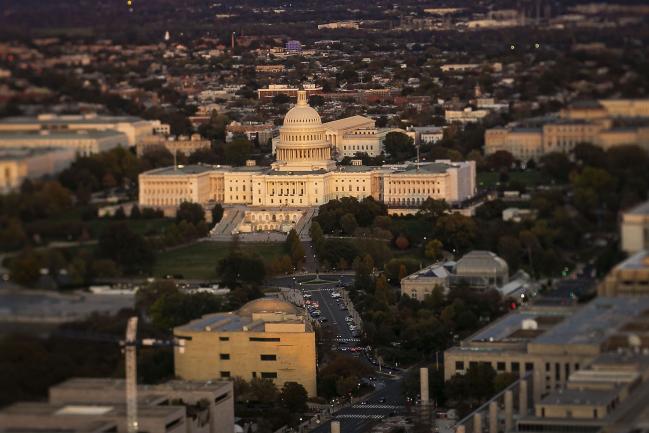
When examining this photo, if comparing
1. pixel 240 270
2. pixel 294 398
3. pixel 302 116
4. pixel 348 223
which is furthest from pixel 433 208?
pixel 294 398

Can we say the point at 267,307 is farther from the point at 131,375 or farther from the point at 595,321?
the point at 131,375

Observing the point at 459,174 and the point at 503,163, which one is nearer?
the point at 503,163

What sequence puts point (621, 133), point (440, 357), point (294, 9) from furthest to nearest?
point (294, 9) < point (440, 357) < point (621, 133)

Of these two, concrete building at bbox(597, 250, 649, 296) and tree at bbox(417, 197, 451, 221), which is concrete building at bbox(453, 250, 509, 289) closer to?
tree at bbox(417, 197, 451, 221)

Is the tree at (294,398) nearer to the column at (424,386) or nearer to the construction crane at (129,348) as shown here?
the column at (424,386)

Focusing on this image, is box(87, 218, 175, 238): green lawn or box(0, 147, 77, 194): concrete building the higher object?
box(0, 147, 77, 194): concrete building

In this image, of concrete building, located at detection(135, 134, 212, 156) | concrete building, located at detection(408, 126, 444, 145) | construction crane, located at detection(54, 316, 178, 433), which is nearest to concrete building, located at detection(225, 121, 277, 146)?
concrete building, located at detection(135, 134, 212, 156)

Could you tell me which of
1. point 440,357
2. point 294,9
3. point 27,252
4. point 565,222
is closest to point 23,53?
point 27,252

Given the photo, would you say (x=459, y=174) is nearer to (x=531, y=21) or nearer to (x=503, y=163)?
(x=503, y=163)

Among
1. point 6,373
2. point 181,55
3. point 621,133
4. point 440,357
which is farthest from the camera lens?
point 181,55
